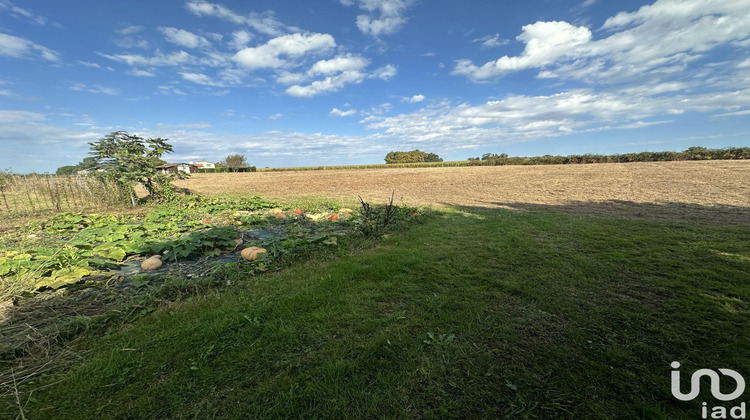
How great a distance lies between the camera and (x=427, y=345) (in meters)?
2.43

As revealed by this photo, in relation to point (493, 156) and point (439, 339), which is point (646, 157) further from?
point (439, 339)

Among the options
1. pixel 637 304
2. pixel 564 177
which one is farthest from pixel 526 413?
pixel 564 177

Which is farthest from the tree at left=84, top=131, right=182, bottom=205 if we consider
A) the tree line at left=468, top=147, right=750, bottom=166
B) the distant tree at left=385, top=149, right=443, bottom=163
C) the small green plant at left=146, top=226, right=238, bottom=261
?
the distant tree at left=385, top=149, right=443, bottom=163

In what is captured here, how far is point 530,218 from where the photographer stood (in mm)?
7910

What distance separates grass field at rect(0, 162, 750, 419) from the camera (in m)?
1.84

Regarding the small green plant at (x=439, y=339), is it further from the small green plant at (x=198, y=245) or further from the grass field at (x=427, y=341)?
the small green plant at (x=198, y=245)

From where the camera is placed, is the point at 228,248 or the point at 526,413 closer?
the point at 526,413

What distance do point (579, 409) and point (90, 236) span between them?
25.9 ft

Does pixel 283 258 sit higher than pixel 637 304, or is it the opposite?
pixel 283 258

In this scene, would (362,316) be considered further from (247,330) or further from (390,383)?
(247,330)

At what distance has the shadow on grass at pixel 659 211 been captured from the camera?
7250mm

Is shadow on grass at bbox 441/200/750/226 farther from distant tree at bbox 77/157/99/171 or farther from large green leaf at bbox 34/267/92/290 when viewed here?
distant tree at bbox 77/157/99/171

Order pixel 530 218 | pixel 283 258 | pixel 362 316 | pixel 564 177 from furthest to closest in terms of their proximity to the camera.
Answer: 1. pixel 564 177
2. pixel 530 218
3. pixel 283 258
4. pixel 362 316

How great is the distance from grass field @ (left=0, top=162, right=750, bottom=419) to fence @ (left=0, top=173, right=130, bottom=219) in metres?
10.2
